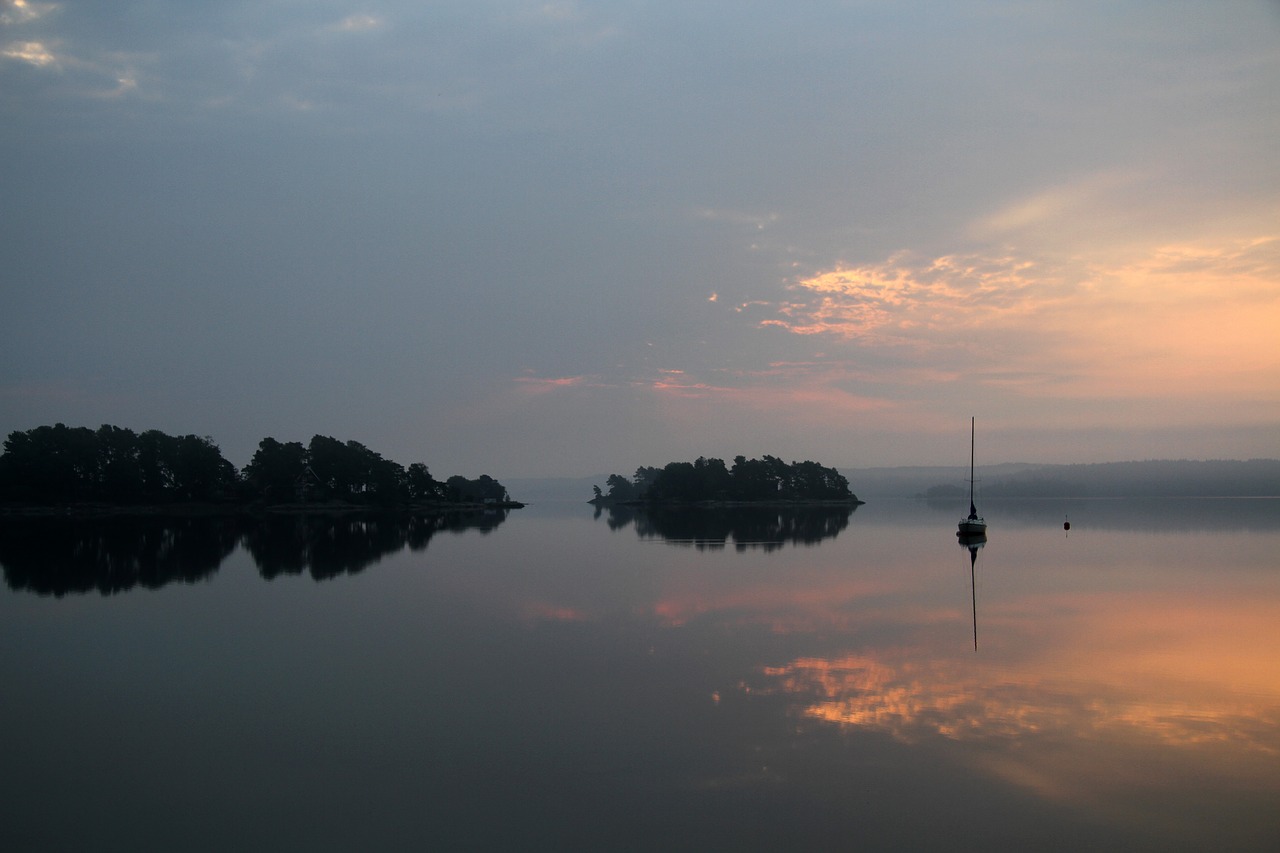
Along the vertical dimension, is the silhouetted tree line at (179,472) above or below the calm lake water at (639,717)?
above

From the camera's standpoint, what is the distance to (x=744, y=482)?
148 m

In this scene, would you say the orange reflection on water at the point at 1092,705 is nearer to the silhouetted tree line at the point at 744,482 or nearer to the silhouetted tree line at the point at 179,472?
the silhouetted tree line at the point at 179,472

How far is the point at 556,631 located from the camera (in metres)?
19.1

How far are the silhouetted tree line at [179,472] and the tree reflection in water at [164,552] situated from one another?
21250 mm

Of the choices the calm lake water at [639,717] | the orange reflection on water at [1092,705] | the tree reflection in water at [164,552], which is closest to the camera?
the calm lake water at [639,717]

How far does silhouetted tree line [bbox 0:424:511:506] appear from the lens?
84.6m

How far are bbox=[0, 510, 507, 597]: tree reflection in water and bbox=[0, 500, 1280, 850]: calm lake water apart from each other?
2.11m

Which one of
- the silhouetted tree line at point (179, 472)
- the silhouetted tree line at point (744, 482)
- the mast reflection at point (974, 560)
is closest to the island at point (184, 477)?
the silhouetted tree line at point (179, 472)

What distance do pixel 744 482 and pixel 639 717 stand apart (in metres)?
138

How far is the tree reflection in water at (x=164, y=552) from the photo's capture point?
95.9 ft

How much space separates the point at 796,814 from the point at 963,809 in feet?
5.86

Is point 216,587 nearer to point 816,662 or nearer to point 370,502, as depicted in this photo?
point 816,662

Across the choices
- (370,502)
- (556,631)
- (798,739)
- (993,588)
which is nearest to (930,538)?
(993,588)

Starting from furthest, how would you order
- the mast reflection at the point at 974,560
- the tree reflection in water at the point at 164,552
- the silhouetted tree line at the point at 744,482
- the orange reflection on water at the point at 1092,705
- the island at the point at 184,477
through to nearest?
1. the silhouetted tree line at the point at 744,482
2. the island at the point at 184,477
3. the tree reflection in water at the point at 164,552
4. the mast reflection at the point at 974,560
5. the orange reflection on water at the point at 1092,705
